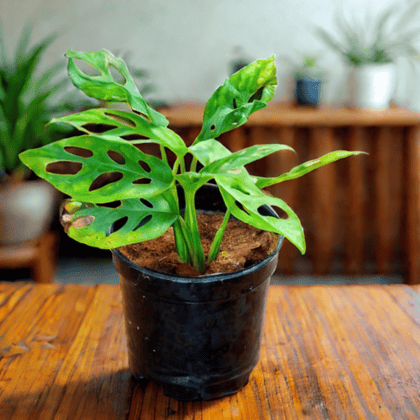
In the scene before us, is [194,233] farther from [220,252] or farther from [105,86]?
[105,86]

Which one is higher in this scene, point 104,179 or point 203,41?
point 203,41

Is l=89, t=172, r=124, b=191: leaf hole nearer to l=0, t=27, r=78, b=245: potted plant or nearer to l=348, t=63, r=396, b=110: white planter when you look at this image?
l=0, t=27, r=78, b=245: potted plant

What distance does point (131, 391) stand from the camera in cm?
59

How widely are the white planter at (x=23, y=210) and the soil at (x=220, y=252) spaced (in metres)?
1.24

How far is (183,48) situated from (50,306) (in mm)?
1610

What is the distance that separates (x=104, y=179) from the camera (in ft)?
1.78

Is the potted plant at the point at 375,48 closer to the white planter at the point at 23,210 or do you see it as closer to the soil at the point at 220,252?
the white planter at the point at 23,210

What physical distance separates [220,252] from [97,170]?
0.18 m

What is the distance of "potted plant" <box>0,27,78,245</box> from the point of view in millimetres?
1707

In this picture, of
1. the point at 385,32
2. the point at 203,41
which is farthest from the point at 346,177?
the point at 203,41

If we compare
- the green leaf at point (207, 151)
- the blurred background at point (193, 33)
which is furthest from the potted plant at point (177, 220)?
the blurred background at point (193, 33)

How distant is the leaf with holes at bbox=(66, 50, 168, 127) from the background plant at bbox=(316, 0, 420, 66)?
1.68 metres

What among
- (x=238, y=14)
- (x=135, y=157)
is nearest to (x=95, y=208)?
(x=135, y=157)

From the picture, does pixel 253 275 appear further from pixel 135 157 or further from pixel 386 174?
pixel 386 174
